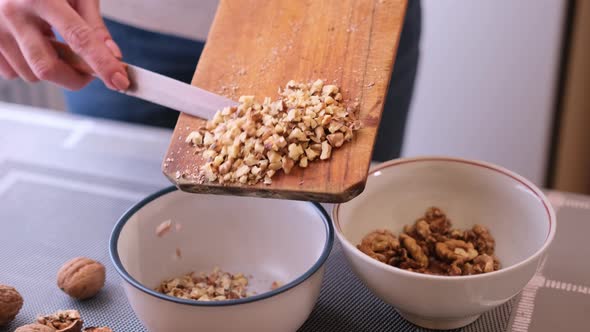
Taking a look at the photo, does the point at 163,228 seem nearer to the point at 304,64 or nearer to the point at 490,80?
the point at 304,64

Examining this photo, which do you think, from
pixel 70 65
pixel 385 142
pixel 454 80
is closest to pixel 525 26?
pixel 454 80

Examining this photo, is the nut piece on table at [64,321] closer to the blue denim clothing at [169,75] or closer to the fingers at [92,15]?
the fingers at [92,15]

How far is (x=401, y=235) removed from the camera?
2.73ft

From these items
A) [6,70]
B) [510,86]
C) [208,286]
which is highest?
[6,70]

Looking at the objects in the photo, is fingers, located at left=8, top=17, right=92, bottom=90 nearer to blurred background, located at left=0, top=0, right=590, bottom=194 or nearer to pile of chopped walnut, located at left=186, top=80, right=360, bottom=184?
pile of chopped walnut, located at left=186, top=80, right=360, bottom=184

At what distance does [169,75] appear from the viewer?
4.13ft

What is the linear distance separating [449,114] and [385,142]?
1.96 feet

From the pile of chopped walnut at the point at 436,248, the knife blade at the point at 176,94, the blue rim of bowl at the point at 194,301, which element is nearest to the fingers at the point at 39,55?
the knife blade at the point at 176,94

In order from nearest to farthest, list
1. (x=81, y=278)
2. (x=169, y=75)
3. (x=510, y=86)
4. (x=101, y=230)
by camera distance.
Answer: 1. (x=81, y=278)
2. (x=101, y=230)
3. (x=169, y=75)
4. (x=510, y=86)

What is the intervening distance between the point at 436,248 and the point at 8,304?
473 mm

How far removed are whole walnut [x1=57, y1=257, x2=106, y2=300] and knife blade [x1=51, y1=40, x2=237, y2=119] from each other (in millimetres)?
204

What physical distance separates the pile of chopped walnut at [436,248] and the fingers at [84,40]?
0.36 metres

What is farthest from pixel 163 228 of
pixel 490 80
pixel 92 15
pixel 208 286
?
pixel 490 80

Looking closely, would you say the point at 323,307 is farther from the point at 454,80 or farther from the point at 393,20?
the point at 454,80
